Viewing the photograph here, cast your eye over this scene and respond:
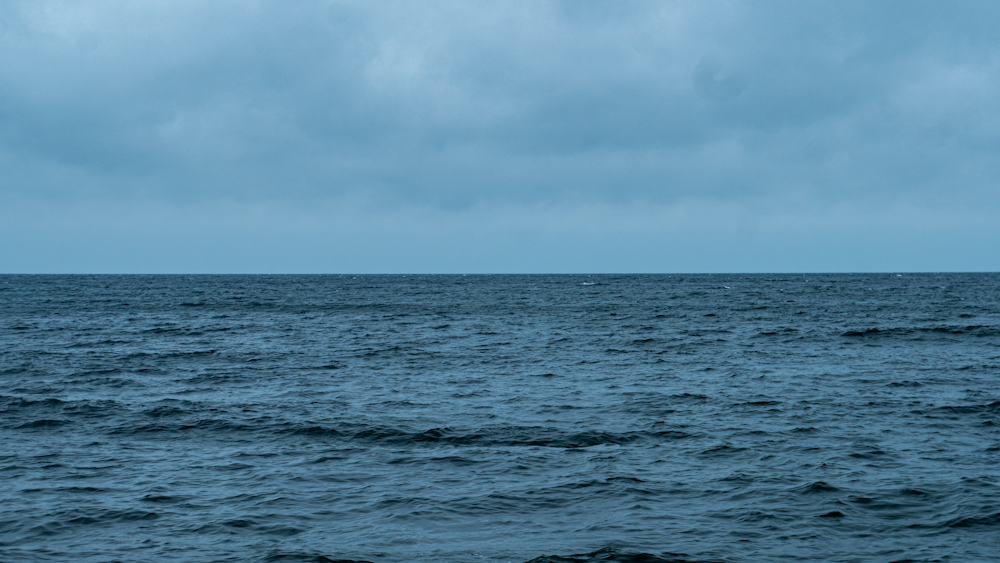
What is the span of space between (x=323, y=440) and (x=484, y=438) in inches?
160

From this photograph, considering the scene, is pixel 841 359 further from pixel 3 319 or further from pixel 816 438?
pixel 3 319

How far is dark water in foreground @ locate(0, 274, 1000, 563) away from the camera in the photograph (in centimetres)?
1286

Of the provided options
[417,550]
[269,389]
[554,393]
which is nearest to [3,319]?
[269,389]

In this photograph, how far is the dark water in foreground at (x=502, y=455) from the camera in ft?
42.2

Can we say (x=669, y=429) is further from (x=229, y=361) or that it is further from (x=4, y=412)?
(x=229, y=361)

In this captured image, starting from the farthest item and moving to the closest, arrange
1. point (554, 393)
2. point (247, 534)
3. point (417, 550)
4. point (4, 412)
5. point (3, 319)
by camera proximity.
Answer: point (3, 319) → point (554, 393) → point (4, 412) → point (247, 534) → point (417, 550)

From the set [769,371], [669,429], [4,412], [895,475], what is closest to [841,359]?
[769,371]

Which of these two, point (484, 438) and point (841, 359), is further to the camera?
point (841, 359)

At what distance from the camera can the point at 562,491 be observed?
15391 millimetres

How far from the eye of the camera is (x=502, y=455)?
18.4 meters

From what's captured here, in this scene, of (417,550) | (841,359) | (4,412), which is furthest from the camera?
(841,359)

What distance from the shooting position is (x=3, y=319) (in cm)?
6544

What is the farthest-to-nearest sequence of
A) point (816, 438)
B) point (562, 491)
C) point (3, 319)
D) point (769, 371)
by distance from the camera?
point (3, 319)
point (769, 371)
point (816, 438)
point (562, 491)

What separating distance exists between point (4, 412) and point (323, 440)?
11.0 metres
